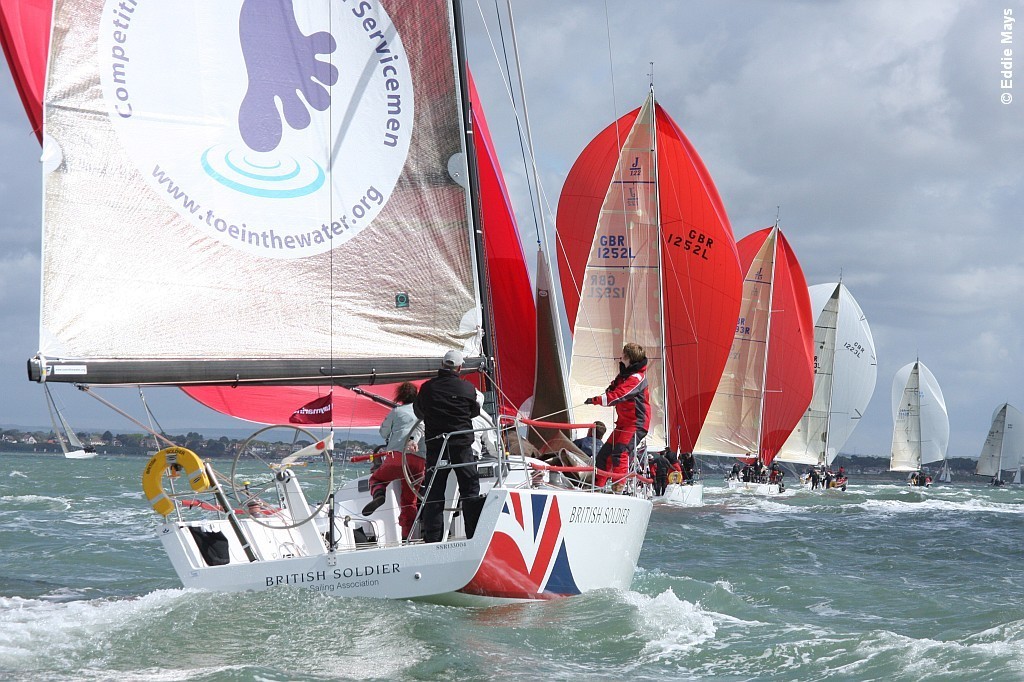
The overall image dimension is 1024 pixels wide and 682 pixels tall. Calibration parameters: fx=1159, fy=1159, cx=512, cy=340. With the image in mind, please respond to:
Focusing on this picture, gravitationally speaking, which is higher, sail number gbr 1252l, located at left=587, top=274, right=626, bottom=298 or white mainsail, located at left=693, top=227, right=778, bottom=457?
sail number gbr 1252l, located at left=587, top=274, right=626, bottom=298

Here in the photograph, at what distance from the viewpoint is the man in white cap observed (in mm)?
7379

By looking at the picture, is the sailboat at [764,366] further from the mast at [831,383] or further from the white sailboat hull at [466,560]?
the white sailboat hull at [466,560]

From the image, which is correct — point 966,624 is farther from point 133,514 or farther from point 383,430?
point 133,514

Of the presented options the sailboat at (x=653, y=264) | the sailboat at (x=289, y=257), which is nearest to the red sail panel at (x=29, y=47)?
the sailboat at (x=289, y=257)

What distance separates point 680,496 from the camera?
2511cm

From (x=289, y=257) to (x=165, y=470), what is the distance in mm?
1744

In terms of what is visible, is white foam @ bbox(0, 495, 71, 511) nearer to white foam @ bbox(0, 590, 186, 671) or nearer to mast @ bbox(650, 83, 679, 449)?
mast @ bbox(650, 83, 679, 449)

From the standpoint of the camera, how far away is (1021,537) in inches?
765

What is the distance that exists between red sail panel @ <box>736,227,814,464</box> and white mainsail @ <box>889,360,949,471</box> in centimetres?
2548

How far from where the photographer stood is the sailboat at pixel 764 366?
117 ft

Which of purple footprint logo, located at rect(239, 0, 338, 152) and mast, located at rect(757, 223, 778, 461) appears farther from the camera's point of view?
mast, located at rect(757, 223, 778, 461)

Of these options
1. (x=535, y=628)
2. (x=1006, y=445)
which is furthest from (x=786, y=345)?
(x=1006, y=445)

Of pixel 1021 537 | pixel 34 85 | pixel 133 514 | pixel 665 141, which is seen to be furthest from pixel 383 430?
pixel 665 141

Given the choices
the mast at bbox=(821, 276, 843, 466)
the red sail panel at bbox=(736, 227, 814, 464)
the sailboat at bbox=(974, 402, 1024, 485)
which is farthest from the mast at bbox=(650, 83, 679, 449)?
the sailboat at bbox=(974, 402, 1024, 485)
